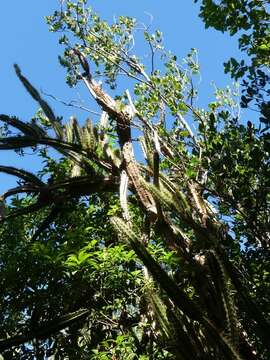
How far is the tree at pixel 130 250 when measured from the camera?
4148 mm

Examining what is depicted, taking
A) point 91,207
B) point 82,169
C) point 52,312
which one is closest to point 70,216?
point 91,207

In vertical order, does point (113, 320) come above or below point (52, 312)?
below

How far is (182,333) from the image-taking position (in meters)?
3.85

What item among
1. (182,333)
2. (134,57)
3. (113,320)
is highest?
(134,57)

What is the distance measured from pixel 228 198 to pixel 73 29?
23.4 ft

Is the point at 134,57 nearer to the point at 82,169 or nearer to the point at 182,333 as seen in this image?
the point at 82,169

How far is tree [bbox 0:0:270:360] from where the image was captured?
4.15 meters

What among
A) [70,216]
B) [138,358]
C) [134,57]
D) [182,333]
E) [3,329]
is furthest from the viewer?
[134,57]

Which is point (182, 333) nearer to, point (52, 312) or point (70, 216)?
point (52, 312)

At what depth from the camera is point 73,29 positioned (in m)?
11.0

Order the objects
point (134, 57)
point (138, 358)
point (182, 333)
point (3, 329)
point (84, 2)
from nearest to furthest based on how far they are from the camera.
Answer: point (182, 333) → point (138, 358) → point (3, 329) → point (134, 57) → point (84, 2)

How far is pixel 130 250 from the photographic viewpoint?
5250 mm

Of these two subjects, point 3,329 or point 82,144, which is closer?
point 3,329

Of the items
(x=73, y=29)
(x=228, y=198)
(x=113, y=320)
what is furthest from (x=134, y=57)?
(x=113, y=320)
